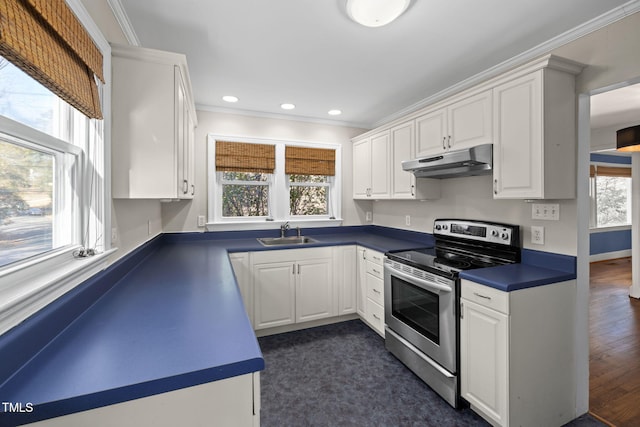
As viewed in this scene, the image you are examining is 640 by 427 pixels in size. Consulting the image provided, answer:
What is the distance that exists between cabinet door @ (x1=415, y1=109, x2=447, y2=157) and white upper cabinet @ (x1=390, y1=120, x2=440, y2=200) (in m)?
0.08

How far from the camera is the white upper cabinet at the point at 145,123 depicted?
1.49m

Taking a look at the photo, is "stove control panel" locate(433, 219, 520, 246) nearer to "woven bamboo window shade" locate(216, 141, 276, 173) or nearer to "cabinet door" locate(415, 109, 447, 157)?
"cabinet door" locate(415, 109, 447, 157)

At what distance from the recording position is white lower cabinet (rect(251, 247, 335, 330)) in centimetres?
281

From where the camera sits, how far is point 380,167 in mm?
3213

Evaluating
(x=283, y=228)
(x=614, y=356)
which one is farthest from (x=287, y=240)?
(x=614, y=356)

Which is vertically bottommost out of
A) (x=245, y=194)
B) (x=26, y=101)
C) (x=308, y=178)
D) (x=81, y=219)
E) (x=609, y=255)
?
(x=609, y=255)

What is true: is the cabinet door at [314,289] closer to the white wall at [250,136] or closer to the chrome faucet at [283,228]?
the chrome faucet at [283,228]

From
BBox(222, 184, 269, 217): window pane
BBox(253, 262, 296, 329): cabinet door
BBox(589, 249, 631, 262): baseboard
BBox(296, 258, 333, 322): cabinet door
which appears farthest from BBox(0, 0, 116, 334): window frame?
BBox(589, 249, 631, 262): baseboard

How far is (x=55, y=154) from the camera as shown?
1150 millimetres

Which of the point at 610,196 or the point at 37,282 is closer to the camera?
the point at 37,282

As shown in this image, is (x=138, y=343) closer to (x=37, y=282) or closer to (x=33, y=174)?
(x=37, y=282)

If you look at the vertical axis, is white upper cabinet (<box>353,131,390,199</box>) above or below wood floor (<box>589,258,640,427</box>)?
above

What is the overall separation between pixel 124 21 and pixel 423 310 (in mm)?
2725

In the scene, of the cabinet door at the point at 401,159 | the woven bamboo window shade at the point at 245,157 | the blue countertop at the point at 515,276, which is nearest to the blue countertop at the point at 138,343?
the blue countertop at the point at 515,276
